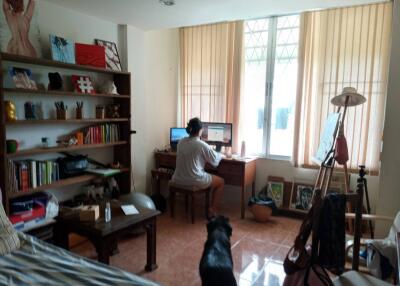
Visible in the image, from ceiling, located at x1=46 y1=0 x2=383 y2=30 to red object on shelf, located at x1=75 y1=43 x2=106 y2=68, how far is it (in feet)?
1.29

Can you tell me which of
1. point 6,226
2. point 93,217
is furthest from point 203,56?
point 6,226

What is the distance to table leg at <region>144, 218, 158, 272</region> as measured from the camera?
2514 millimetres

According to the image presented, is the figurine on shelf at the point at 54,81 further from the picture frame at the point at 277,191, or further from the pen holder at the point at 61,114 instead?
the picture frame at the point at 277,191

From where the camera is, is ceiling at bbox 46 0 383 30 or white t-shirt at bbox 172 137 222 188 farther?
white t-shirt at bbox 172 137 222 188

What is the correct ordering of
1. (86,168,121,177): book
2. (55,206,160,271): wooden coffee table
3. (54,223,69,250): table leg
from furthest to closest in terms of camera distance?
(86,168,121,177): book < (54,223,69,250): table leg < (55,206,160,271): wooden coffee table

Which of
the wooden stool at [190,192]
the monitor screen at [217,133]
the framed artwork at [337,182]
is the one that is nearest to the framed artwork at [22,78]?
the wooden stool at [190,192]

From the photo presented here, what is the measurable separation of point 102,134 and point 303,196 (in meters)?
2.62

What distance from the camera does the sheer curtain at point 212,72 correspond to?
4305mm

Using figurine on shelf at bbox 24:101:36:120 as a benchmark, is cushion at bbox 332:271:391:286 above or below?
below

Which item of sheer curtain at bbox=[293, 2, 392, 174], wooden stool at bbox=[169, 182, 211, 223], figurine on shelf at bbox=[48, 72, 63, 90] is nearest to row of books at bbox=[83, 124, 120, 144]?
figurine on shelf at bbox=[48, 72, 63, 90]

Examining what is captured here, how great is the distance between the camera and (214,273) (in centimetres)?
96

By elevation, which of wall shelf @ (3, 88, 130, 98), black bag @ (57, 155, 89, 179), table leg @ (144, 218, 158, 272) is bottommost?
table leg @ (144, 218, 158, 272)

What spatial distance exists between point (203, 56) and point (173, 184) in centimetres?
200

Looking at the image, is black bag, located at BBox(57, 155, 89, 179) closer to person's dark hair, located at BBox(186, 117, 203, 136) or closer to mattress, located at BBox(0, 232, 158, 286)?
person's dark hair, located at BBox(186, 117, 203, 136)
